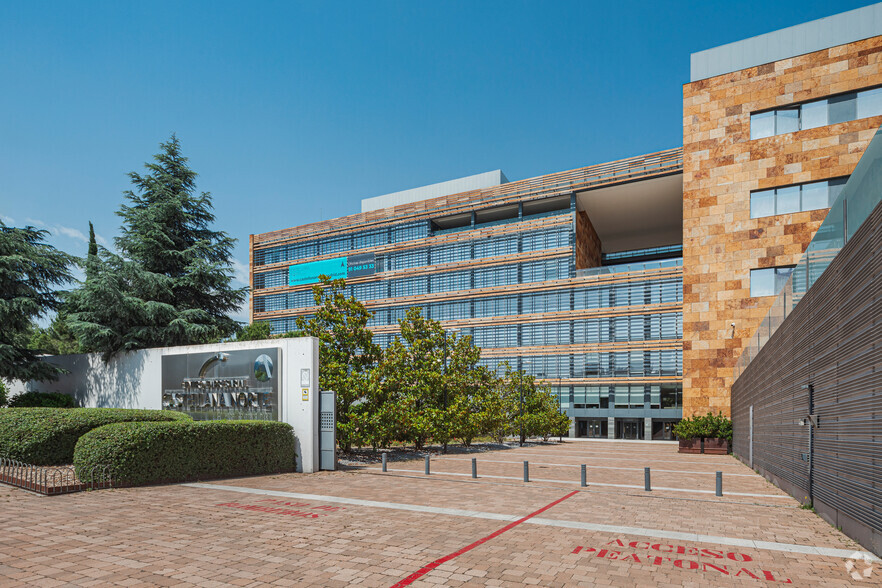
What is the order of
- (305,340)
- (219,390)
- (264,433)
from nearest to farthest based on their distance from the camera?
(264,433)
(305,340)
(219,390)

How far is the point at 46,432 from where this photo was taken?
51.0ft

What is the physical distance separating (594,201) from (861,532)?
4942cm

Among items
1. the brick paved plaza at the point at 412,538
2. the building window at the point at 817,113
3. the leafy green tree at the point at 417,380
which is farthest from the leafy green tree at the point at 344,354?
the building window at the point at 817,113

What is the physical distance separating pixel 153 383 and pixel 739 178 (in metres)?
36.6

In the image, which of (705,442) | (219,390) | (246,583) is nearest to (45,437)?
(219,390)

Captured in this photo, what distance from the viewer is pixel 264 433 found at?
661 inches

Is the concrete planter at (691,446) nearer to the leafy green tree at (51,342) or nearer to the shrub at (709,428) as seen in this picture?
the shrub at (709,428)

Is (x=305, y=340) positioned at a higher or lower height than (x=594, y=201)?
lower

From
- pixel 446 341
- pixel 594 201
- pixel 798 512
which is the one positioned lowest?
pixel 798 512

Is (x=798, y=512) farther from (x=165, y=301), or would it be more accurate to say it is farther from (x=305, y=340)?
(x=165, y=301)

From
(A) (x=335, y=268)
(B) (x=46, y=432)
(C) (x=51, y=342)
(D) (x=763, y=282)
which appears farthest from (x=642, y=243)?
(C) (x=51, y=342)

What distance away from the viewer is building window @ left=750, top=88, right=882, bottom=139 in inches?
1321

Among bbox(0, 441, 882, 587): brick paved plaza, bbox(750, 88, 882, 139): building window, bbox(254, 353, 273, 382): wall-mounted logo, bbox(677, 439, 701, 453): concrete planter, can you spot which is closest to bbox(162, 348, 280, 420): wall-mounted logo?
bbox(254, 353, 273, 382): wall-mounted logo

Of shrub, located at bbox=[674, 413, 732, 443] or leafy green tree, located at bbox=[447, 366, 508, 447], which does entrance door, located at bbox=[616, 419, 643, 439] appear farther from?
shrub, located at bbox=[674, 413, 732, 443]
